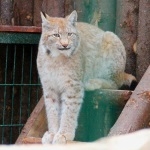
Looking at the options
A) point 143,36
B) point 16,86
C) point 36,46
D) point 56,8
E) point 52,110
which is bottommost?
point 16,86

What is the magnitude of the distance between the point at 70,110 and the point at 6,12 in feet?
5.35

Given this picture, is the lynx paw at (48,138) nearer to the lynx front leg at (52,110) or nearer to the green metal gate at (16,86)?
the lynx front leg at (52,110)

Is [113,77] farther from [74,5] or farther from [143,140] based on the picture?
[143,140]

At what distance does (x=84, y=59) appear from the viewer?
11.6 feet

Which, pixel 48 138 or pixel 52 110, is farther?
pixel 52 110

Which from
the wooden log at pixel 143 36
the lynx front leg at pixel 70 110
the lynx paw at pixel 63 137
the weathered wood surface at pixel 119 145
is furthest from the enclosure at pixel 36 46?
the weathered wood surface at pixel 119 145

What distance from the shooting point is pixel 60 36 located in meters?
3.29

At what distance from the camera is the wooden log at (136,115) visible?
2.73m

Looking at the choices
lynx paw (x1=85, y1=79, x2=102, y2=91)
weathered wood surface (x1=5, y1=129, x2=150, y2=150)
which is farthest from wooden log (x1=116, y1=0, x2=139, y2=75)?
weathered wood surface (x1=5, y1=129, x2=150, y2=150)

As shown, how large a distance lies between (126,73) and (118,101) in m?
0.63

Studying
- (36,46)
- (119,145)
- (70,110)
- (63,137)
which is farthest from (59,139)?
(119,145)

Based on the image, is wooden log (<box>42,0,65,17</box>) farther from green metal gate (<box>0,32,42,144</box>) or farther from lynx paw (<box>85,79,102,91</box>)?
lynx paw (<box>85,79,102,91</box>)

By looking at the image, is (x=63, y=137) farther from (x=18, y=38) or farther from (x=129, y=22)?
(x=18, y=38)

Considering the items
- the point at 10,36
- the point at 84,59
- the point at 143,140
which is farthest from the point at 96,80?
the point at 143,140
